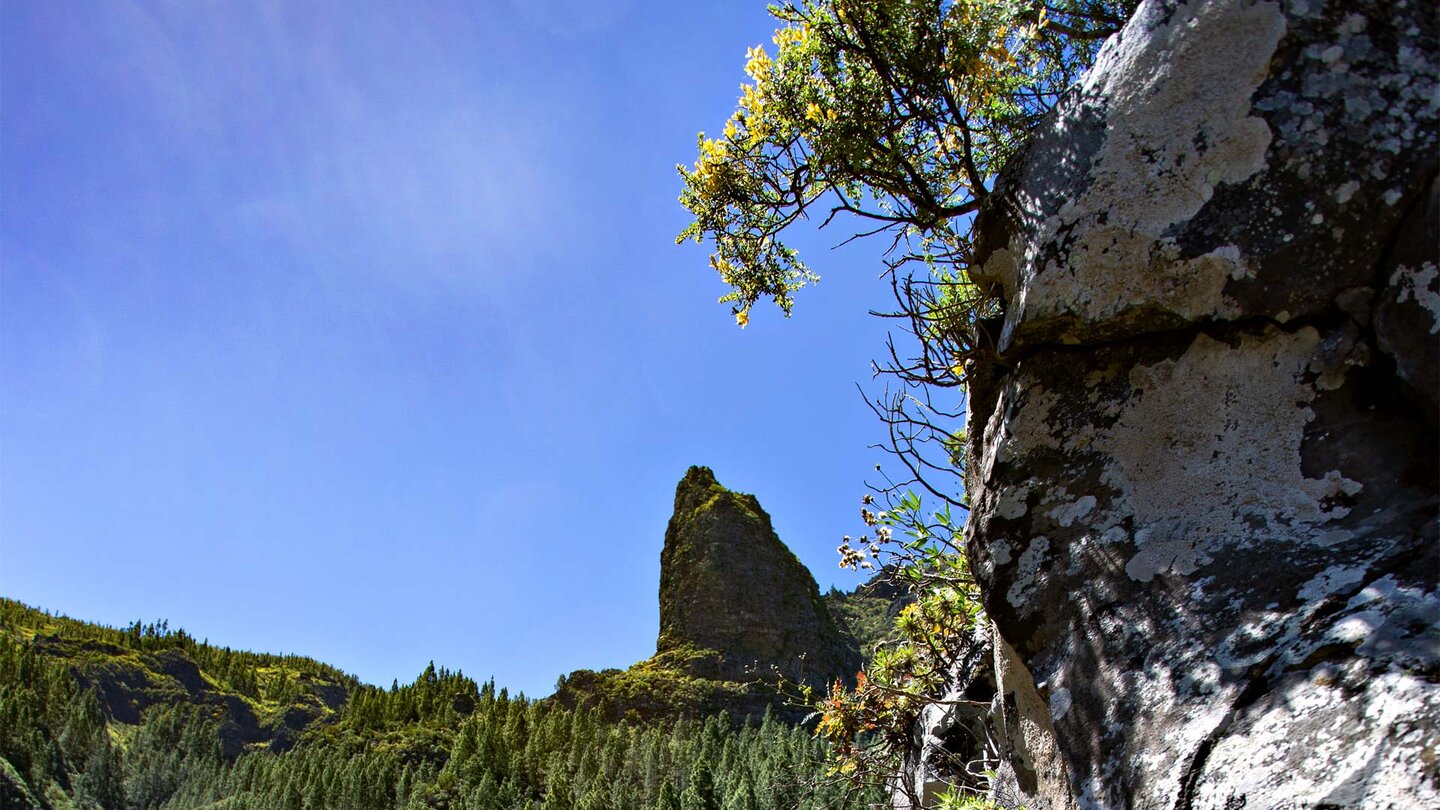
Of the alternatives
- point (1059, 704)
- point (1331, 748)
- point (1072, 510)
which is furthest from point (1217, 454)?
point (1331, 748)

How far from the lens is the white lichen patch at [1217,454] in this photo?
264 cm

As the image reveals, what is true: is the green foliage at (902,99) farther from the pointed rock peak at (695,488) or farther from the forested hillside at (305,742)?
the pointed rock peak at (695,488)

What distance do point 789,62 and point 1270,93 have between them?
2.47 m

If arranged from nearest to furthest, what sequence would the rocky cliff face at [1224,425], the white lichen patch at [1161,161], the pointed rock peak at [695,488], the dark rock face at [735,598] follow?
the rocky cliff face at [1224,425] < the white lichen patch at [1161,161] < the dark rock face at [735,598] < the pointed rock peak at [695,488]

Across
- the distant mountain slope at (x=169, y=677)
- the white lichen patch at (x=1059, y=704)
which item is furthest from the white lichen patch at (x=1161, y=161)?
the distant mountain slope at (x=169, y=677)

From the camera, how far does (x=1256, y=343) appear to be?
115 inches

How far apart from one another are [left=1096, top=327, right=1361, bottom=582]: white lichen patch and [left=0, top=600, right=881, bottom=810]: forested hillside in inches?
125

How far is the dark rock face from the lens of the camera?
61500mm

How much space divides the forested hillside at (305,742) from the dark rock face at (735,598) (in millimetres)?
7698

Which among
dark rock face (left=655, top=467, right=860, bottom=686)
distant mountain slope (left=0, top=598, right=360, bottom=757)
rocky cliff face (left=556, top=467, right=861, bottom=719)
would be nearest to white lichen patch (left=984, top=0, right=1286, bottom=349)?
rocky cliff face (left=556, top=467, right=861, bottom=719)

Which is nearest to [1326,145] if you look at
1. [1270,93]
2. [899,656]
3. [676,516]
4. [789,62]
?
[1270,93]

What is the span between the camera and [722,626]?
62.3m

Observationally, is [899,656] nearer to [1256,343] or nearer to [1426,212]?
[1256,343]

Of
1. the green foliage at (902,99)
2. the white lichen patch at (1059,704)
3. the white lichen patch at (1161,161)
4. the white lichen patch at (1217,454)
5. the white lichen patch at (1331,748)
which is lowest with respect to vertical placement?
the white lichen patch at (1331,748)
